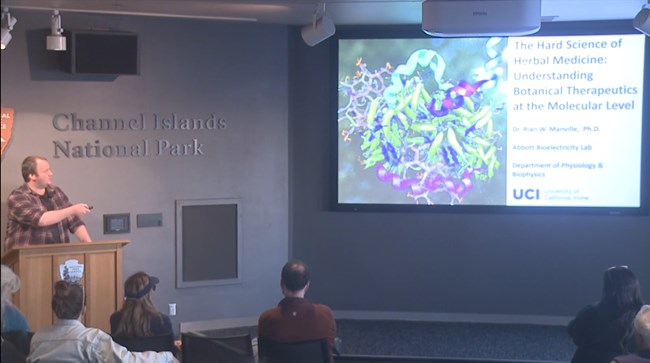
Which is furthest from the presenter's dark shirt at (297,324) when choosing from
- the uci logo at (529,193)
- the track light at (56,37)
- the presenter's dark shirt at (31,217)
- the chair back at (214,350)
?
the uci logo at (529,193)

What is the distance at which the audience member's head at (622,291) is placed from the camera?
182 inches

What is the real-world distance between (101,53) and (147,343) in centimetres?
323

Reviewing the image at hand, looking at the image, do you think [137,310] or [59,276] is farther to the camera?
[59,276]

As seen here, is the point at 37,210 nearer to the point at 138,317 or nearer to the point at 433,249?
the point at 138,317

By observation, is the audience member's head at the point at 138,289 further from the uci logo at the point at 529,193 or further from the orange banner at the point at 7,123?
the uci logo at the point at 529,193

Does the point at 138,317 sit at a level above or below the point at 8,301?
below

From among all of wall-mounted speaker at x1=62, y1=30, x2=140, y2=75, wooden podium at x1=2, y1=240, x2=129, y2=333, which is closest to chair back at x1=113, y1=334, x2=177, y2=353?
wooden podium at x1=2, y1=240, x2=129, y2=333

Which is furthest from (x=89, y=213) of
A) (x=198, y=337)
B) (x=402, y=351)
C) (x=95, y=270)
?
(x=198, y=337)

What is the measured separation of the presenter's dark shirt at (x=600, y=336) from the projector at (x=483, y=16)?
1631 millimetres

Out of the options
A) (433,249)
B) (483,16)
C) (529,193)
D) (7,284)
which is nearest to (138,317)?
(7,284)

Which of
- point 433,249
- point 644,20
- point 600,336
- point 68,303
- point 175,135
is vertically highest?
point 644,20

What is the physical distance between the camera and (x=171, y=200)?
7.28 meters

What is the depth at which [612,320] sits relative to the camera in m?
4.66

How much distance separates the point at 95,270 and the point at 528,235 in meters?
3.59
